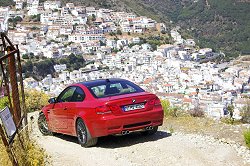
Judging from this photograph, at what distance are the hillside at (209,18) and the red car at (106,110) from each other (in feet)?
418

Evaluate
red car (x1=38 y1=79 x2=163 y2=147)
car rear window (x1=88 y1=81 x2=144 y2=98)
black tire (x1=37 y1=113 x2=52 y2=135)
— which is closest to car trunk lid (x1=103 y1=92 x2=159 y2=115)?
red car (x1=38 y1=79 x2=163 y2=147)

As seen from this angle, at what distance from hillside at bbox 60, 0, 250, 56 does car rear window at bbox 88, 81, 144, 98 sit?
417 ft

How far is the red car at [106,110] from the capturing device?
753 centimetres

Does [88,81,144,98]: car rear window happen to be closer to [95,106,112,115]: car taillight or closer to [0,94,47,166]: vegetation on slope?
[95,106,112,115]: car taillight

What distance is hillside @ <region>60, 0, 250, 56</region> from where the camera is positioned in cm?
14300

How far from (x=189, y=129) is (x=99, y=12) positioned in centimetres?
13315

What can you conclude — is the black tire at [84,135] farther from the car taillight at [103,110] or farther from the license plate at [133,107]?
the license plate at [133,107]

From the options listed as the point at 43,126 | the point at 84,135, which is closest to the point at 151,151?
the point at 84,135

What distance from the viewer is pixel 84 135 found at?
26.1 ft

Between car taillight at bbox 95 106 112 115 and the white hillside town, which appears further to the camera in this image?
the white hillside town

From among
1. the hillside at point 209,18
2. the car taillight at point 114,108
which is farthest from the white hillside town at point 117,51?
the car taillight at point 114,108

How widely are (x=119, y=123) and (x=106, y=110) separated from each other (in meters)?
0.35

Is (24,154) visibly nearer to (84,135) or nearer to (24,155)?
(24,155)

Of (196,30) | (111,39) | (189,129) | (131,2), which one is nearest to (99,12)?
(111,39)
